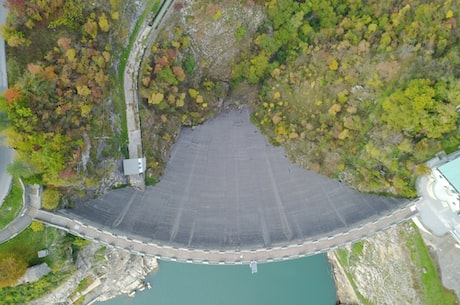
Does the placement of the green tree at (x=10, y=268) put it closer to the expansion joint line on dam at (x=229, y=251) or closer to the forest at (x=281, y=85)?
the expansion joint line on dam at (x=229, y=251)

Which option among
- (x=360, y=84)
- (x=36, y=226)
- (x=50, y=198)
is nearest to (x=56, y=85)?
(x=50, y=198)

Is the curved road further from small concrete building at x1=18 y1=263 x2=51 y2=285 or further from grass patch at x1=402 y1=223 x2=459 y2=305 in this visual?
grass patch at x1=402 y1=223 x2=459 y2=305

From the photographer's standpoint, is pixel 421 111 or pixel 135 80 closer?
pixel 421 111

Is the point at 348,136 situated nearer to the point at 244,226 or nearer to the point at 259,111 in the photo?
the point at 259,111

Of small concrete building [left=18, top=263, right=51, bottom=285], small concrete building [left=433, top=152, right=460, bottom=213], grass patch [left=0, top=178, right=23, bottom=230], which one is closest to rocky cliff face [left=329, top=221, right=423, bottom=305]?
small concrete building [left=433, top=152, right=460, bottom=213]

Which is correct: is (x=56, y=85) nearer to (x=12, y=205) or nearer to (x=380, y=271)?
(x=12, y=205)

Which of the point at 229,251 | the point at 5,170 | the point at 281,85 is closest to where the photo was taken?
the point at 5,170

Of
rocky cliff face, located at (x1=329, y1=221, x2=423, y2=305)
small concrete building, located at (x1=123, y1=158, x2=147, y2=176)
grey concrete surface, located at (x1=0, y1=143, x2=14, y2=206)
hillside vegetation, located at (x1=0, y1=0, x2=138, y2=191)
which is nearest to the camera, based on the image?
hillside vegetation, located at (x1=0, y1=0, x2=138, y2=191)
